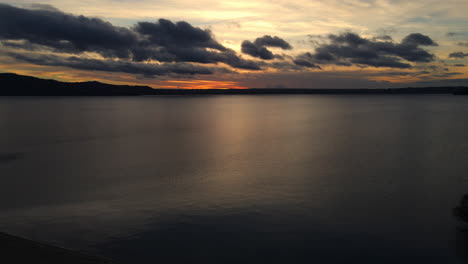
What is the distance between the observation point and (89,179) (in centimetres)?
3381

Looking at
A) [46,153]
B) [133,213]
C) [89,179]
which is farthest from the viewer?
[46,153]

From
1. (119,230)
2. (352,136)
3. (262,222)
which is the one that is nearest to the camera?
(119,230)

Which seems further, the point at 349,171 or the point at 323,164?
the point at 323,164

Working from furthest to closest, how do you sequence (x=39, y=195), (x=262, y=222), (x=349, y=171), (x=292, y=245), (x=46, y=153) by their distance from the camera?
(x=46, y=153) < (x=349, y=171) < (x=39, y=195) < (x=262, y=222) < (x=292, y=245)

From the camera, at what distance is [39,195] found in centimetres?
2812

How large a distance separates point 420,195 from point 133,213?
22500mm

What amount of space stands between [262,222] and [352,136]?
50265 millimetres

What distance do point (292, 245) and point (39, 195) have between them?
69.1ft

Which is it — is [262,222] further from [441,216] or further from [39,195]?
[39,195]

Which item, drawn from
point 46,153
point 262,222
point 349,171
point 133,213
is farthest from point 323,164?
point 46,153

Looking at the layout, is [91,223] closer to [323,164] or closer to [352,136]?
[323,164]

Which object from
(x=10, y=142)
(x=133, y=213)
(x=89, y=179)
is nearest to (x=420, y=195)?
(x=133, y=213)

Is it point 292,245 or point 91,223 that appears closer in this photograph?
point 292,245

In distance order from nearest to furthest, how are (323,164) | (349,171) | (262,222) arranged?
(262,222)
(349,171)
(323,164)
